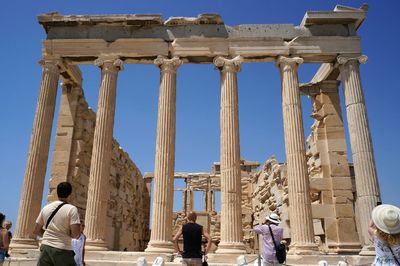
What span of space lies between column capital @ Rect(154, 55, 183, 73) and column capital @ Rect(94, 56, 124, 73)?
1.64 m

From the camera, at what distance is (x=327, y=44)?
1684cm

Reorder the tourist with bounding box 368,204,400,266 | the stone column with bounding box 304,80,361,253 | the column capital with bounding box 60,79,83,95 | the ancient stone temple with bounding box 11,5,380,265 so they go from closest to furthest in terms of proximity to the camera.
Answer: the tourist with bounding box 368,204,400,266
the ancient stone temple with bounding box 11,5,380,265
the stone column with bounding box 304,80,361,253
the column capital with bounding box 60,79,83,95

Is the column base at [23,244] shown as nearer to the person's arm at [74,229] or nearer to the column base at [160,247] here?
the column base at [160,247]

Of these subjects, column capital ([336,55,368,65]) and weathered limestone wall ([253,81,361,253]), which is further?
weathered limestone wall ([253,81,361,253])

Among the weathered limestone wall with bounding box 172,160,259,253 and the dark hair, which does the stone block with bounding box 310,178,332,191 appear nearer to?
the weathered limestone wall with bounding box 172,160,259,253

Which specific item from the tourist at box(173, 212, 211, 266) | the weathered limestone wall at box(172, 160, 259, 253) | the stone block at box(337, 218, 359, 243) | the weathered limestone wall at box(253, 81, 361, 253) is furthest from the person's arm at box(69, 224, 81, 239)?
the weathered limestone wall at box(172, 160, 259, 253)

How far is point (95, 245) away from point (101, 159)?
10.8ft

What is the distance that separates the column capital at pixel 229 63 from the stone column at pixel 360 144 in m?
4.34

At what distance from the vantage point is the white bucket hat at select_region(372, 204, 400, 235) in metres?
4.57

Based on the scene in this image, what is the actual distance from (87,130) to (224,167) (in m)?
7.93

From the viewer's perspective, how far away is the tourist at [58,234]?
5.23 metres

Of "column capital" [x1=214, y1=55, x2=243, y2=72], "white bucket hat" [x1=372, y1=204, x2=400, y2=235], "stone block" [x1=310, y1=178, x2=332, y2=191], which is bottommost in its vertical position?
"white bucket hat" [x1=372, y1=204, x2=400, y2=235]

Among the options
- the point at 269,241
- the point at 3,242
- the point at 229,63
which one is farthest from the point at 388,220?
the point at 229,63

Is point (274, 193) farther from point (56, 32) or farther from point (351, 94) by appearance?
point (56, 32)
